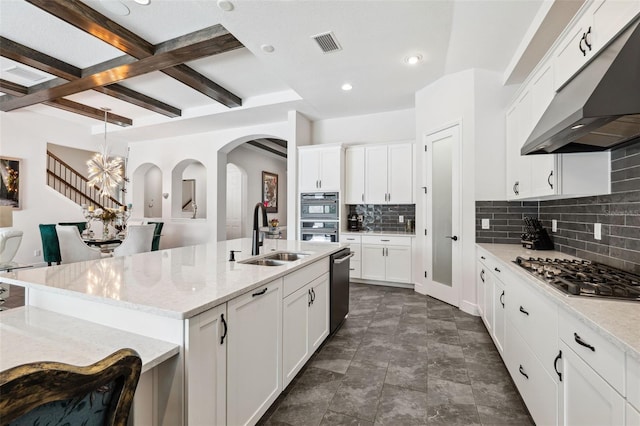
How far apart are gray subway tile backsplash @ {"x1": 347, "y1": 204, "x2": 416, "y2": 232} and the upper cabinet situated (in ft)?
10.7

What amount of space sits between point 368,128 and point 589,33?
12.7 feet

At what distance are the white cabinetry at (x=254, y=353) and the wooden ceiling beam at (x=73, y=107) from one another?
595 cm

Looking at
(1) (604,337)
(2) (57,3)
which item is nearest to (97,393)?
(1) (604,337)

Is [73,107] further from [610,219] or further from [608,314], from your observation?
[610,219]

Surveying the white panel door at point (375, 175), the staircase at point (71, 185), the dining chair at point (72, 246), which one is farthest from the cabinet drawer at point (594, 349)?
the staircase at point (71, 185)

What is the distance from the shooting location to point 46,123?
6.15m

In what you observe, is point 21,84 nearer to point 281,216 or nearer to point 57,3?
point 57,3

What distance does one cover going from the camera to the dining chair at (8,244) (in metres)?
3.96

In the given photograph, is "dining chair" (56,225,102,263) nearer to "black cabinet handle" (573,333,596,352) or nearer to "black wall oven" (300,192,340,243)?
"black wall oven" (300,192,340,243)

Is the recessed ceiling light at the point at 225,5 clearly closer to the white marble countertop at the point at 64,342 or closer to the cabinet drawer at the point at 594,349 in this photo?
the white marble countertop at the point at 64,342

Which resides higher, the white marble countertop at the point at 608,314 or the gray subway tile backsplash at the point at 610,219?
the gray subway tile backsplash at the point at 610,219

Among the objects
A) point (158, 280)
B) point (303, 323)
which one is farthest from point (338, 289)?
point (158, 280)

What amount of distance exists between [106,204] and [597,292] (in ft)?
31.1

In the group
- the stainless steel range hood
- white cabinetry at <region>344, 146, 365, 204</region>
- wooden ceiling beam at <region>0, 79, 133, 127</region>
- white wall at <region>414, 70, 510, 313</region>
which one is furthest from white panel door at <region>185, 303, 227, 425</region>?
wooden ceiling beam at <region>0, 79, 133, 127</region>
